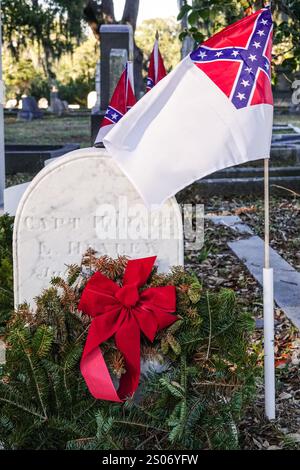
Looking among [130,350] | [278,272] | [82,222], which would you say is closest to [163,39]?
[278,272]

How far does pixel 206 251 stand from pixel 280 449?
3.72 metres

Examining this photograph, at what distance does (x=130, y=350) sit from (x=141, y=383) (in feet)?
0.80

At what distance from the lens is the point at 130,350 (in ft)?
10.1

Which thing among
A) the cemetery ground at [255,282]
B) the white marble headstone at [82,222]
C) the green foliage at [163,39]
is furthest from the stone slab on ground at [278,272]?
the green foliage at [163,39]

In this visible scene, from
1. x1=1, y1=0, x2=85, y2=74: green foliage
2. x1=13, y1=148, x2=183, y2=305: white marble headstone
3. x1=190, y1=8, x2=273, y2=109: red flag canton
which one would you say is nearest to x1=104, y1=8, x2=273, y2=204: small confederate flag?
x1=190, y1=8, x2=273, y2=109: red flag canton

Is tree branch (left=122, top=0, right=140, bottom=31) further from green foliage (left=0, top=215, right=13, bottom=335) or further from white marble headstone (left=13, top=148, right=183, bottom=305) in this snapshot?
white marble headstone (left=13, top=148, right=183, bottom=305)

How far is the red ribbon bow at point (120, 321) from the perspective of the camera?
10.0 feet

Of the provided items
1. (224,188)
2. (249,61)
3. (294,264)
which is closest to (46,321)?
(249,61)

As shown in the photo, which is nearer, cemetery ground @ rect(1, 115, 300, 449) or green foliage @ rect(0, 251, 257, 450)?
green foliage @ rect(0, 251, 257, 450)

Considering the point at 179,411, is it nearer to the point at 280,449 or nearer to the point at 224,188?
the point at 280,449

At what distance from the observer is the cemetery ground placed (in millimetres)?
3258

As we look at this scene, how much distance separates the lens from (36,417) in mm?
2984

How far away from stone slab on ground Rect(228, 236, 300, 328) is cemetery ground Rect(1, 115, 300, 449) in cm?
6

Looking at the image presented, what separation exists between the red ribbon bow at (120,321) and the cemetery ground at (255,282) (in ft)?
1.83
